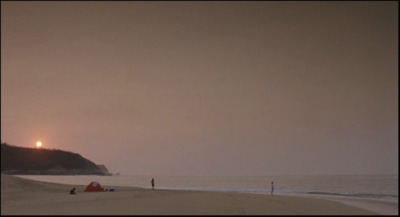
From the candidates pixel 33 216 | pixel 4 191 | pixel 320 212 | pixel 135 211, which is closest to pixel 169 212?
pixel 135 211

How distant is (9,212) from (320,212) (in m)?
20.9

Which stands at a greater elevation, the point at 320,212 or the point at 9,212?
the point at 320,212

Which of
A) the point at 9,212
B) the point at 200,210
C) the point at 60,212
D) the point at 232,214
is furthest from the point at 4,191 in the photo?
the point at 232,214

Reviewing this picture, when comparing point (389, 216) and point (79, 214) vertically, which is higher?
point (389, 216)

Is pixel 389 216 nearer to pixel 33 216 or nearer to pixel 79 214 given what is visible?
pixel 79 214

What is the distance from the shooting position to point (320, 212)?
87.8 feet

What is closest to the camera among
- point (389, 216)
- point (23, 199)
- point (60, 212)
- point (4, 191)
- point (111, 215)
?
point (111, 215)

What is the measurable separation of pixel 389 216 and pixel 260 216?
9.56 metres

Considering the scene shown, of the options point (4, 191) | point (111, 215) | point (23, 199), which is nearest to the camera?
point (111, 215)

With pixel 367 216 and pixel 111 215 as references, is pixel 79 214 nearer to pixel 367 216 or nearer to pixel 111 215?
pixel 111 215

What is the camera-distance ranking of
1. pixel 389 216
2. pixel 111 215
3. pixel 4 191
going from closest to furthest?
pixel 111 215 < pixel 389 216 < pixel 4 191

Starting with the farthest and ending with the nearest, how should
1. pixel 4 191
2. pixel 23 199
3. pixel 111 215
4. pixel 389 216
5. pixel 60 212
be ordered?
pixel 4 191
pixel 23 199
pixel 389 216
pixel 60 212
pixel 111 215

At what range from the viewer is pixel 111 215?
76.9 ft

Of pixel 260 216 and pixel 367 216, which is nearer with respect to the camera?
pixel 260 216
